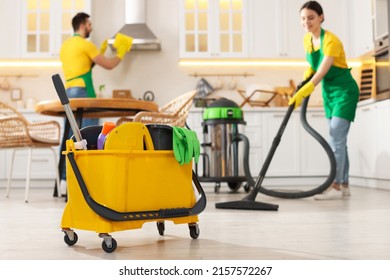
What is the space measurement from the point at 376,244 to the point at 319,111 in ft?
12.9

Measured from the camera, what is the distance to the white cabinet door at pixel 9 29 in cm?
552

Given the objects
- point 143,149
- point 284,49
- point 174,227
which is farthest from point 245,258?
point 284,49

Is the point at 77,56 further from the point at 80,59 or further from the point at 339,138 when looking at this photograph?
the point at 339,138

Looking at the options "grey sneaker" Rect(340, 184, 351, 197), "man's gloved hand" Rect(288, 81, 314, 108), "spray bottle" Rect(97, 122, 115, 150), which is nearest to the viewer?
"spray bottle" Rect(97, 122, 115, 150)

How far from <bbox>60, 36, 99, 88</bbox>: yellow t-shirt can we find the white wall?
1946mm

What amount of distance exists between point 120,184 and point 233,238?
1.51 ft

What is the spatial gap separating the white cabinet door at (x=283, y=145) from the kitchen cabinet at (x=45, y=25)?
2349mm

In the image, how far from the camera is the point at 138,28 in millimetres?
5516

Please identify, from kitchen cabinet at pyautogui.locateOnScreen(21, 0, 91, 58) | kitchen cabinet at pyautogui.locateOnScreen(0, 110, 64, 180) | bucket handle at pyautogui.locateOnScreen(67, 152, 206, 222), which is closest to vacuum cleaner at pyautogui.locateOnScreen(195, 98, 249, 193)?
kitchen cabinet at pyautogui.locateOnScreen(0, 110, 64, 180)

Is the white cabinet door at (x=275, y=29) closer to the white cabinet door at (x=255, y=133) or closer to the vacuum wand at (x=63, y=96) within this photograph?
the white cabinet door at (x=255, y=133)

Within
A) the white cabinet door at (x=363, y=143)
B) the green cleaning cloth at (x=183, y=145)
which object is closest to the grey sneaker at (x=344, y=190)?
the white cabinet door at (x=363, y=143)

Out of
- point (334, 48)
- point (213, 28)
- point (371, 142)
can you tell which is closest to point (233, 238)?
point (334, 48)

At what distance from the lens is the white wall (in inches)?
227

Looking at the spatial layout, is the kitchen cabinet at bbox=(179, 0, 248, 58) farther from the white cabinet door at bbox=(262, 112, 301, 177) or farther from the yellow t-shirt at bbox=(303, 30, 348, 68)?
the yellow t-shirt at bbox=(303, 30, 348, 68)
